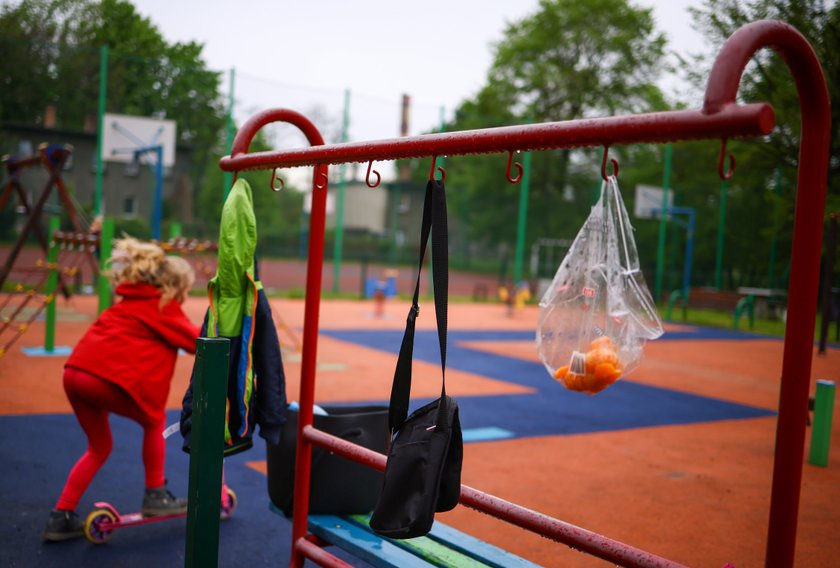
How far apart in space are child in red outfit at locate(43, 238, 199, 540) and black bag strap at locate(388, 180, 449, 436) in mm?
1812

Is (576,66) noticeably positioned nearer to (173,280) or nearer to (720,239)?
(720,239)

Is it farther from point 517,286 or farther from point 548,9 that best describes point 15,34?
point 548,9

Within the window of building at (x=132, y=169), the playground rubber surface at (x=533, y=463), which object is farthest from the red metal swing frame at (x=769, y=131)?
the window of building at (x=132, y=169)

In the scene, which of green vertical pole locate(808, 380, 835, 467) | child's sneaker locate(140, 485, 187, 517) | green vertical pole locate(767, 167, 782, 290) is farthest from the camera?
green vertical pole locate(767, 167, 782, 290)

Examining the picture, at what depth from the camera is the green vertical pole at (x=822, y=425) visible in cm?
591

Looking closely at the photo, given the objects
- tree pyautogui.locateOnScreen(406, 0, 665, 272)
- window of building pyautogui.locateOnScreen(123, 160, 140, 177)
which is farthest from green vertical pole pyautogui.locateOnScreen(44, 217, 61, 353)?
tree pyautogui.locateOnScreen(406, 0, 665, 272)

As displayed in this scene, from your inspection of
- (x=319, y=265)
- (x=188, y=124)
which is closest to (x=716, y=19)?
(x=188, y=124)

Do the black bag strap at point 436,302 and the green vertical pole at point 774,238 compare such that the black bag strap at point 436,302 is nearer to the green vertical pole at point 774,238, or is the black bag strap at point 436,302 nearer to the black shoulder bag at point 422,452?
the black shoulder bag at point 422,452

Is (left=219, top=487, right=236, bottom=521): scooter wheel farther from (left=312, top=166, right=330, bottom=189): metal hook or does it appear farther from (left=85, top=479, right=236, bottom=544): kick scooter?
(left=312, top=166, right=330, bottom=189): metal hook

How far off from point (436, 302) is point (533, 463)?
368cm

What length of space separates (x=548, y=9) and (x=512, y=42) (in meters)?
2.41

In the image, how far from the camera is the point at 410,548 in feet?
10.2

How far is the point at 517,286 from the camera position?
2200cm

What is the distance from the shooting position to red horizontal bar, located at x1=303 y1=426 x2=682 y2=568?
6.84 feet
